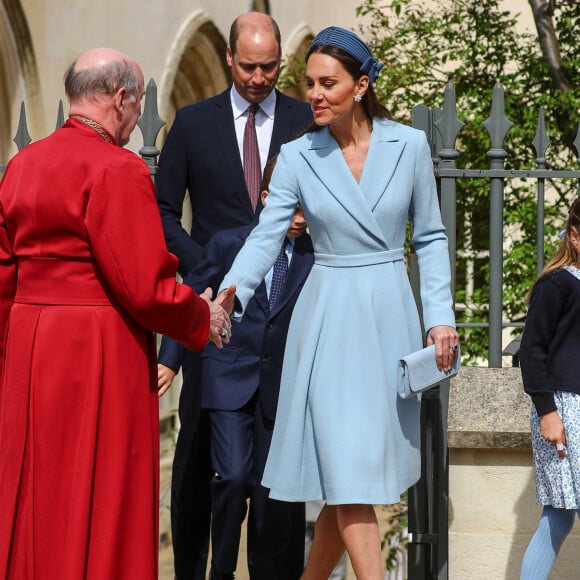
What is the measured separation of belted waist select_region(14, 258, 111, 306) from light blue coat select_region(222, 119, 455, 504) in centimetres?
63

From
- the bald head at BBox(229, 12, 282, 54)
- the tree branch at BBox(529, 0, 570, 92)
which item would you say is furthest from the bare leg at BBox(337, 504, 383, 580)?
the tree branch at BBox(529, 0, 570, 92)

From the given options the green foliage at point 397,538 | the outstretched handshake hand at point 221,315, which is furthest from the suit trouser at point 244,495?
the green foliage at point 397,538

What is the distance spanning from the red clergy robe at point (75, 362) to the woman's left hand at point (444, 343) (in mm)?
846

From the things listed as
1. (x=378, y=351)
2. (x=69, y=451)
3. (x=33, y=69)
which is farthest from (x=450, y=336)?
(x=33, y=69)

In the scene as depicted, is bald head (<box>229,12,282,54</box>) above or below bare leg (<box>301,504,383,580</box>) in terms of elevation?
above

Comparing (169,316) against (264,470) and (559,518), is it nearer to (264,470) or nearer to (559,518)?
(264,470)

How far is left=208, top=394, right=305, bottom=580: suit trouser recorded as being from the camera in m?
5.03

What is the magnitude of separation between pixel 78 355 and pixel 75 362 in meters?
0.02

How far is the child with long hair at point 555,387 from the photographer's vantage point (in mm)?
4859

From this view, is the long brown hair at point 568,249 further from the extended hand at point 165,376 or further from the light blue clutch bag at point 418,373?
the extended hand at point 165,376

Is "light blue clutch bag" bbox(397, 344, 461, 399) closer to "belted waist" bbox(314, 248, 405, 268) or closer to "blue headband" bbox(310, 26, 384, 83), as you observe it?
"belted waist" bbox(314, 248, 405, 268)

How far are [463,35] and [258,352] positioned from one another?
579 cm

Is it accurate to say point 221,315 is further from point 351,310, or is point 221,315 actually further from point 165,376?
point 165,376

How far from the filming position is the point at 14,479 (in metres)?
4.09
